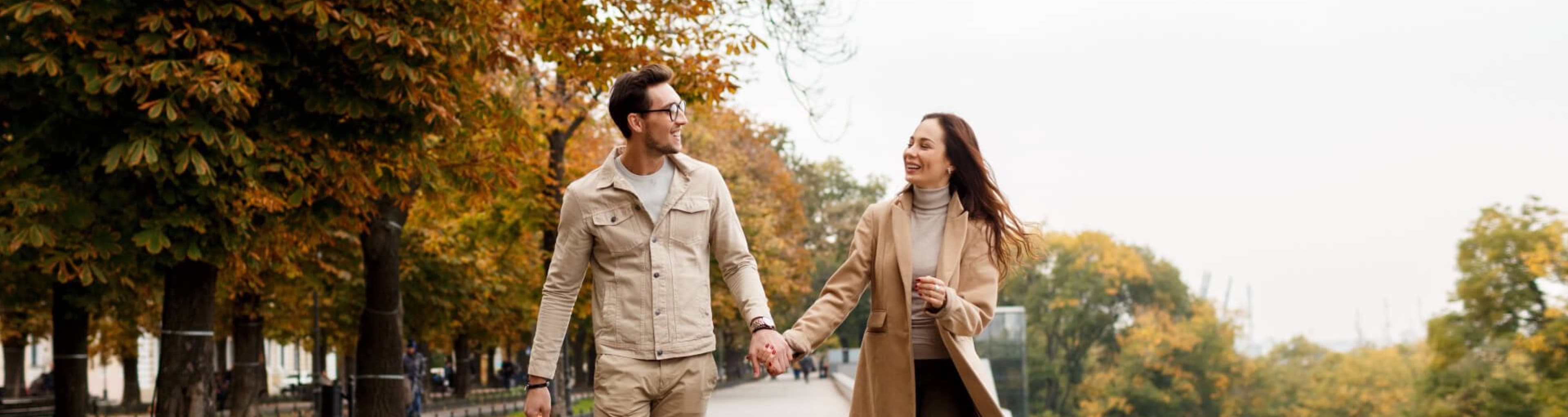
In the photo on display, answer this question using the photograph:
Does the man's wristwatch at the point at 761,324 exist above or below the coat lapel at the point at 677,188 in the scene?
below

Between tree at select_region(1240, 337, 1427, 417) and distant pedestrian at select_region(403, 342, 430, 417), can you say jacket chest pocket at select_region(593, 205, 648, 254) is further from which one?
tree at select_region(1240, 337, 1427, 417)

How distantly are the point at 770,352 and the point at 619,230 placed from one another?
0.60 metres

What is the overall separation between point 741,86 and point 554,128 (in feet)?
26.8

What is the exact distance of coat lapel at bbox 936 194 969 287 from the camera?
5.76m

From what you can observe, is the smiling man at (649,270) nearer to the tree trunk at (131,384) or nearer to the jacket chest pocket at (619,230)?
the jacket chest pocket at (619,230)

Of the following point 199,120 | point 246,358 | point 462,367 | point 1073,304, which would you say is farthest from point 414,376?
point 1073,304

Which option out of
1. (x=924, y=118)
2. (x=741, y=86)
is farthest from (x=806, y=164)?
(x=924, y=118)

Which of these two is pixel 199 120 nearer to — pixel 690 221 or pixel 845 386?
pixel 690 221

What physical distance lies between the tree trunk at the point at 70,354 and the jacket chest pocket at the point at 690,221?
2136 cm

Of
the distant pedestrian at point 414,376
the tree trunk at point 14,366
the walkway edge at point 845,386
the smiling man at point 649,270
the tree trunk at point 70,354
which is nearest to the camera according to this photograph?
the smiling man at point 649,270

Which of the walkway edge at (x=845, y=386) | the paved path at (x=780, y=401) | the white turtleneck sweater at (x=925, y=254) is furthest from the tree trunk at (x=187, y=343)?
the walkway edge at (x=845, y=386)

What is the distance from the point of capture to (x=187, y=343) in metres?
15.1

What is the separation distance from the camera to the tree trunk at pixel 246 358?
2288 cm

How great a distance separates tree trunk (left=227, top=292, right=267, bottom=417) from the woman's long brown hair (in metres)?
16.7
